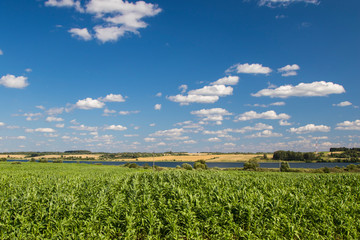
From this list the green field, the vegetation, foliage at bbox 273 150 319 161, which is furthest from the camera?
foliage at bbox 273 150 319 161

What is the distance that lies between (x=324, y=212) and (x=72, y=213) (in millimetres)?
12996

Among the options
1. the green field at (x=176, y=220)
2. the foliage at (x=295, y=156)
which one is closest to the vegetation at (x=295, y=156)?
the foliage at (x=295, y=156)

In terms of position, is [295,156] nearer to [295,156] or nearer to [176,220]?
[295,156]

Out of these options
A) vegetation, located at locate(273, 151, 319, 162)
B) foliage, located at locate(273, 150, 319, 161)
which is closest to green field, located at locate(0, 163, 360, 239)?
foliage, located at locate(273, 150, 319, 161)

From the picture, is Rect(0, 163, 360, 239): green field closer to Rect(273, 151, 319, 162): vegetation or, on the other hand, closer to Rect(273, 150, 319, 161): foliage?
Rect(273, 150, 319, 161): foliage

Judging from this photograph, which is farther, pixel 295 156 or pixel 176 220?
pixel 295 156

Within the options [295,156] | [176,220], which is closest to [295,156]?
[295,156]

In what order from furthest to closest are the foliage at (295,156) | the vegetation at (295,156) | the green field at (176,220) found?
1. the foliage at (295,156)
2. the vegetation at (295,156)
3. the green field at (176,220)

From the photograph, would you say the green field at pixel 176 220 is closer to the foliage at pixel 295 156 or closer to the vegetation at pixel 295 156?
the foliage at pixel 295 156

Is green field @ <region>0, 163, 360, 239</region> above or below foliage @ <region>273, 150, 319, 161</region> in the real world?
above

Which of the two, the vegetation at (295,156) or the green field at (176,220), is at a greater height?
the green field at (176,220)

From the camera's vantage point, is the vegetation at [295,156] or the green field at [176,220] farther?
the vegetation at [295,156]

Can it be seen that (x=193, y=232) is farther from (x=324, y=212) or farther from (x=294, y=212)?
(x=324, y=212)

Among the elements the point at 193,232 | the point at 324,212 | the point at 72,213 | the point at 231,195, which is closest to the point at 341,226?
the point at 324,212
